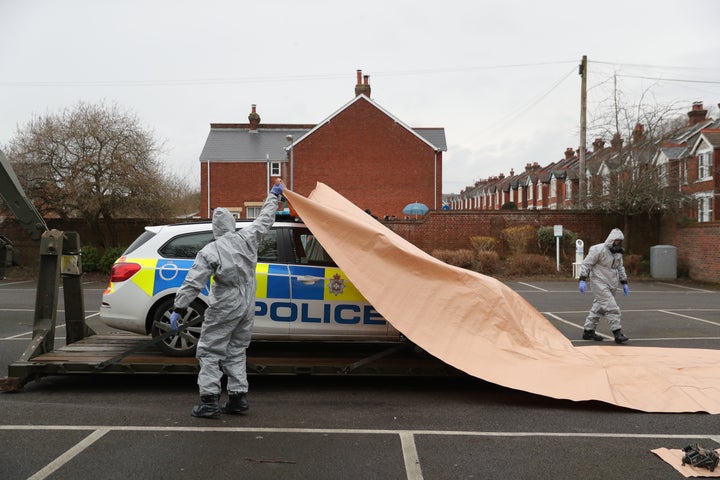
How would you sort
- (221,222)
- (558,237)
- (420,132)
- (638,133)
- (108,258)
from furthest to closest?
1. (420,132)
2. (638,133)
3. (108,258)
4. (558,237)
5. (221,222)

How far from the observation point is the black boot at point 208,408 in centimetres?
509

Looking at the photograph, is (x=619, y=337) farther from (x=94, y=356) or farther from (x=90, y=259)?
(x=90, y=259)

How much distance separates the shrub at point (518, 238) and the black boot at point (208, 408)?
19.0 metres

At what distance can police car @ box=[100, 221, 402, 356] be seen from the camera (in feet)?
20.5

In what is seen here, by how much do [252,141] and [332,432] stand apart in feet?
135

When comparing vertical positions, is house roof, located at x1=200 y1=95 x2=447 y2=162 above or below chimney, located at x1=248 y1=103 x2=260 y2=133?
below

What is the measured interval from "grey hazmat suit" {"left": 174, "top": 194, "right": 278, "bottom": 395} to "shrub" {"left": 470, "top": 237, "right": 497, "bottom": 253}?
60.0ft

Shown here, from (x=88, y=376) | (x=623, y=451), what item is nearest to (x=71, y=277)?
(x=88, y=376)

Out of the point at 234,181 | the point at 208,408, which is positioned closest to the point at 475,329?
the point at 208,408

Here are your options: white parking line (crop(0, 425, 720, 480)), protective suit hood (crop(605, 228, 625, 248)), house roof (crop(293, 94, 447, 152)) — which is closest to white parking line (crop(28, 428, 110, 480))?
white parking line (crop(0, 425, 720, 480))

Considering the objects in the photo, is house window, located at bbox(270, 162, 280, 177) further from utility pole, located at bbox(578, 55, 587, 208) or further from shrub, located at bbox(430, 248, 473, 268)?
utility pole, located at bbox(578, 55, 587, 208)

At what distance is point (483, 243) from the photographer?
22.9 m

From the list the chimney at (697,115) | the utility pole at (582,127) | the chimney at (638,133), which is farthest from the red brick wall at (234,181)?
the chimney at (697,115)

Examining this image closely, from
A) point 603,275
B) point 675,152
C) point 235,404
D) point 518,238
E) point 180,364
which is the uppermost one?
point 675,152
